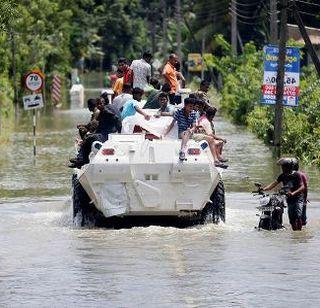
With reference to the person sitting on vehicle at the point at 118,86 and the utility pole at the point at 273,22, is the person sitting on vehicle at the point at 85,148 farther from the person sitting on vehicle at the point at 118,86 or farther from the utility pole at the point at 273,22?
the utility pole at the point at 273,22

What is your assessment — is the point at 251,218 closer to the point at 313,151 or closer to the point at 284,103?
the point at 313,151

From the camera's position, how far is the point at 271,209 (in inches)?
777

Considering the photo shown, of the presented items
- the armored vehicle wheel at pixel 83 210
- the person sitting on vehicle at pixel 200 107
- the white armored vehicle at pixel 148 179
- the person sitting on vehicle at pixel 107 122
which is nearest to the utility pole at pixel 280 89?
the person sitting on vehicle at pixel 200 107

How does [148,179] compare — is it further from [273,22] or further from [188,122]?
[273,22]

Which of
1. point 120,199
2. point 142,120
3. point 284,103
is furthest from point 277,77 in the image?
point 120,199

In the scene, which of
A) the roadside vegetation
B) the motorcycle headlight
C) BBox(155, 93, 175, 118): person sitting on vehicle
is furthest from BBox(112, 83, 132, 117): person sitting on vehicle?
the roadside vegetation

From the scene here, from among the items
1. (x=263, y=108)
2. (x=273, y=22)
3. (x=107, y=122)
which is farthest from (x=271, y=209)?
(x=263, y=108)

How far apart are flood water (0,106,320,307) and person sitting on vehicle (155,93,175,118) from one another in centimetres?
202

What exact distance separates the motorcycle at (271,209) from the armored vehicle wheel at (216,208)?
28.6 inches

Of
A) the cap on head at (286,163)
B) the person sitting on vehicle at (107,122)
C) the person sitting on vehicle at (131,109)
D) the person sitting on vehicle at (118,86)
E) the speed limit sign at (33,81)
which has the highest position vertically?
the person sitting on vehicle at (118,86)

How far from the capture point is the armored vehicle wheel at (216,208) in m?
20.4

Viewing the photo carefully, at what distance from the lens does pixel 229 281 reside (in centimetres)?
1513

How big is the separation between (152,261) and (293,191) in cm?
365

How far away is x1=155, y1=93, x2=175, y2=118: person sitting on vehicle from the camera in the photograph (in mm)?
22066
